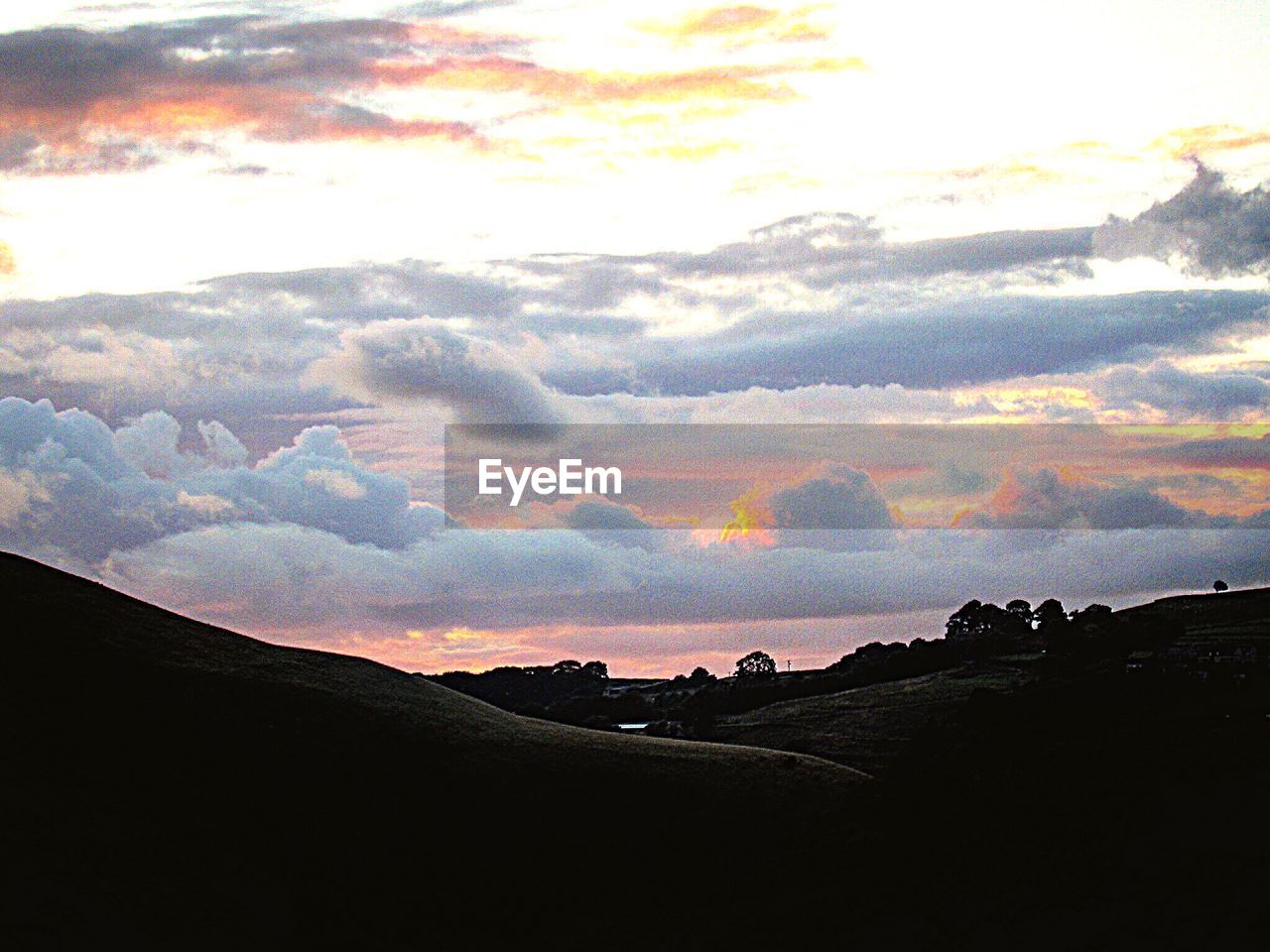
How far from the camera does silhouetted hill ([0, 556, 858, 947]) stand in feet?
303

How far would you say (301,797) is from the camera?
106m

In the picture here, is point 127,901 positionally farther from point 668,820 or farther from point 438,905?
point 668,820

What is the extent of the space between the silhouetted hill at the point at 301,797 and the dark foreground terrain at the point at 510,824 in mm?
224

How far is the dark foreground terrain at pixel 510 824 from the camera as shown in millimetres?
94438

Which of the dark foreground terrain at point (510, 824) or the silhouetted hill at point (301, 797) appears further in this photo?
the dark foreground terrain at point (510, 824)

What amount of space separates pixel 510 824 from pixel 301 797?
54.1 feet

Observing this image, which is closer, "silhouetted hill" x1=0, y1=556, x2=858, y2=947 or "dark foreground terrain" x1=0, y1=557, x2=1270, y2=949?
"silhouetted hill" x1=0, y1=556, x2=858, y2=947

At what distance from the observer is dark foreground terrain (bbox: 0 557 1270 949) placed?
94.4 metres

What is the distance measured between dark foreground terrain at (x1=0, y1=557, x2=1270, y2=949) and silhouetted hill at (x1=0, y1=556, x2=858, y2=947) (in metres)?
0.22

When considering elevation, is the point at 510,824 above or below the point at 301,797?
below

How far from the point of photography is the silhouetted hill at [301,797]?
9238cm

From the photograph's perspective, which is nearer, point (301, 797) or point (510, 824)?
point (301, 797)

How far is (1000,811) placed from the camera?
111m

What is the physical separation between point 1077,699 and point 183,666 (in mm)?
88211
